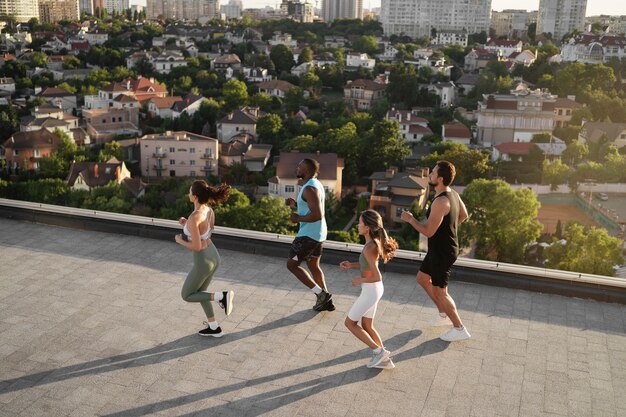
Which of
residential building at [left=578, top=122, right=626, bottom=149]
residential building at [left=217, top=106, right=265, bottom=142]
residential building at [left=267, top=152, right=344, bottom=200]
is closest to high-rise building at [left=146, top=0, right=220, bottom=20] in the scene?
residential building at [left=217, top=106, right=265, bottom=142]

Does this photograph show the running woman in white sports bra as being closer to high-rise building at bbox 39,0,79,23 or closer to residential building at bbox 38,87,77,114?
residential building at bbox 38,87,77,114

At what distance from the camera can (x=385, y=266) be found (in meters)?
5.70

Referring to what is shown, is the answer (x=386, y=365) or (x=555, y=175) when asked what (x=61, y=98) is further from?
(x=386, y=365)

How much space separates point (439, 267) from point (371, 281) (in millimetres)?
631

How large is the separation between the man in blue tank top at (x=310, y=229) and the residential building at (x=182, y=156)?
29320mm

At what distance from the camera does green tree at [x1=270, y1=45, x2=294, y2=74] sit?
63.2 m

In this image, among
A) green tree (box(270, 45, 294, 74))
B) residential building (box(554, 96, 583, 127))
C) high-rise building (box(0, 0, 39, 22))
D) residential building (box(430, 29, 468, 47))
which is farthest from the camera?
high-rise building (box(0, 0, 39, 22))

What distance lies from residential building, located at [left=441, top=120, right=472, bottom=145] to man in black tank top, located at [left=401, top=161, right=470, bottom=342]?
1337 inches

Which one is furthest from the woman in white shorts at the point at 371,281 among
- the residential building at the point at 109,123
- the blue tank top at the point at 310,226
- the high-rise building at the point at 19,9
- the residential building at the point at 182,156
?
the high-rise building at the point at 19,9

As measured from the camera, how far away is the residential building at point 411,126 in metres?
39.2

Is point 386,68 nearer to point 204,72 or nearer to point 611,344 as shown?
point 204,72

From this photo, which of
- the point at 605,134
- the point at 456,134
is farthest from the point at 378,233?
the point at 605,134

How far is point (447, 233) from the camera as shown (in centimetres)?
421

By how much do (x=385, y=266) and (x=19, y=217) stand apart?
12.9ft
